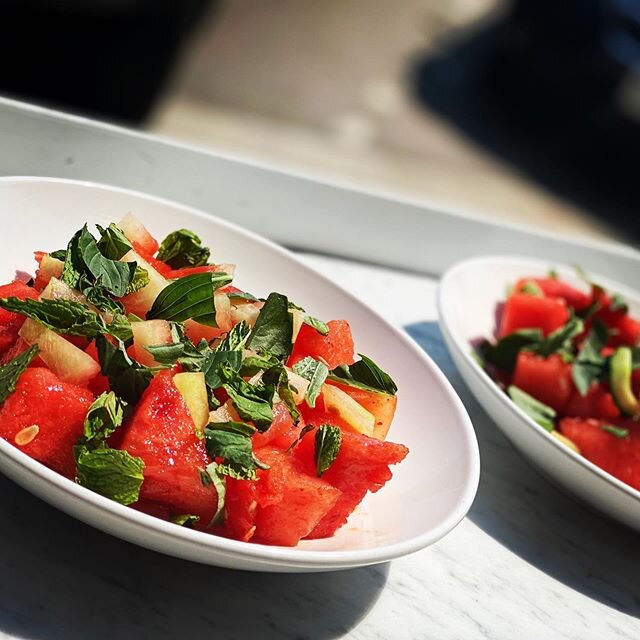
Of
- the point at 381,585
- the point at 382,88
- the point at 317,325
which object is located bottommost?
the point at 382,88

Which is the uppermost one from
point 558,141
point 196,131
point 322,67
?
point 558,141

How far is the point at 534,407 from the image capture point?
155cm

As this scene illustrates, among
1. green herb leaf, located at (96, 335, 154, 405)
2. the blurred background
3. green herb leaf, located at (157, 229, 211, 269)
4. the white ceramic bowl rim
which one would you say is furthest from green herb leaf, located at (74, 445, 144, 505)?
the blurred background

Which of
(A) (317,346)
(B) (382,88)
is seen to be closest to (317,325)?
(A) (317,346)

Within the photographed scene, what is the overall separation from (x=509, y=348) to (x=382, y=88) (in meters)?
5.89

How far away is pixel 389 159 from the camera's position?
239 inches

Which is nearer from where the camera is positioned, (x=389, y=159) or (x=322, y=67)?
(x=389, y=159)

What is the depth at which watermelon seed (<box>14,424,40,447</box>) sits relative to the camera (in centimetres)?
93

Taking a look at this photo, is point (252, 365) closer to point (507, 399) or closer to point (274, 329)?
point (274, 329)

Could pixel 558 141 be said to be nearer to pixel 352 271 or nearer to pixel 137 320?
pixel 352 271

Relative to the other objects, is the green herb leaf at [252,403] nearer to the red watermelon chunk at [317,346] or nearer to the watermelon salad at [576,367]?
the red watermelon chunk at [317,346]

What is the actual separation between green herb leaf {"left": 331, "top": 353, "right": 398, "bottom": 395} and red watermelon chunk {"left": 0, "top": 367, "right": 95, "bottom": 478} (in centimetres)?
35

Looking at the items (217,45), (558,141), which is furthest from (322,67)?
(558,141)

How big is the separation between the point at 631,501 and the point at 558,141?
6.36 metres
